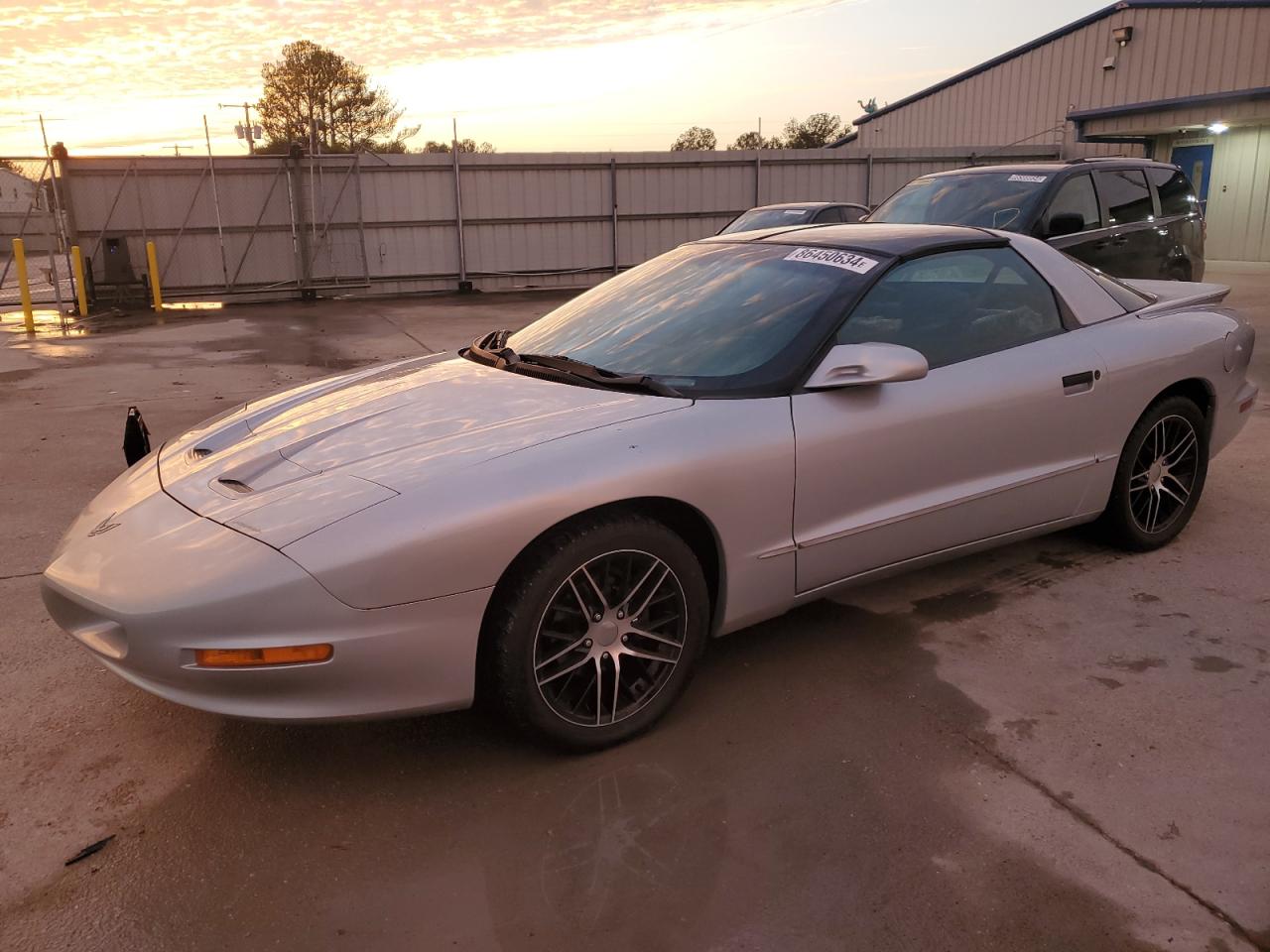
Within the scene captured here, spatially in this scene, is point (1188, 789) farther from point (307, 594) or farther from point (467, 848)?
point (307, 594)

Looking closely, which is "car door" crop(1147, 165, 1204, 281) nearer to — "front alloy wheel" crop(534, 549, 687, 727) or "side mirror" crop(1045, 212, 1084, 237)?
"side mirror" crop(1045, 212, 1084, 237)

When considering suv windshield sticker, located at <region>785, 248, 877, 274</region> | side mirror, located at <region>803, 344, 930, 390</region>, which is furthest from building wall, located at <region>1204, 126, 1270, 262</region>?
side mirror, located at <region>803, 344, 930, 390</region>

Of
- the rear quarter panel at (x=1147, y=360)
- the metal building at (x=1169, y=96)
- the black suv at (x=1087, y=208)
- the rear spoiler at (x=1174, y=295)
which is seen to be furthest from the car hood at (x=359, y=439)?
the metal building at (x=1169, y=96)

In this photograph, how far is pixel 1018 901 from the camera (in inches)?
86.5

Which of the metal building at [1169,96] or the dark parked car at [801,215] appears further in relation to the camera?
the metal building at [1169,96]

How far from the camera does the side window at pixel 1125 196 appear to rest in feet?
27.3

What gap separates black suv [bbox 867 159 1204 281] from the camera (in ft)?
25.8

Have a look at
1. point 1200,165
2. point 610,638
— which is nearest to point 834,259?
point 610,638

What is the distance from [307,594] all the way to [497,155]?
18046 mm

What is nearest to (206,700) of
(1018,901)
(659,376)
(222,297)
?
(659,376)

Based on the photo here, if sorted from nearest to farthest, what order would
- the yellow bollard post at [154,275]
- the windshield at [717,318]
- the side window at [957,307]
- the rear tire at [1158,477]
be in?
1. the windshield at [717,318]
2. the side window at [957,307]
3. the rear tire at [1158,477]
4. the yellow bollard post at [154,275]

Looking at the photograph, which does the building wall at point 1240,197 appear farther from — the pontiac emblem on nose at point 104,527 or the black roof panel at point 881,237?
the pontiac emblem on nose at point 104,527

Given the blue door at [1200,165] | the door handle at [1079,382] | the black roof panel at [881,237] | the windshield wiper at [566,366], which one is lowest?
the door handle at [1079,382]

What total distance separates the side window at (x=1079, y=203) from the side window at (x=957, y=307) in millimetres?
4540
